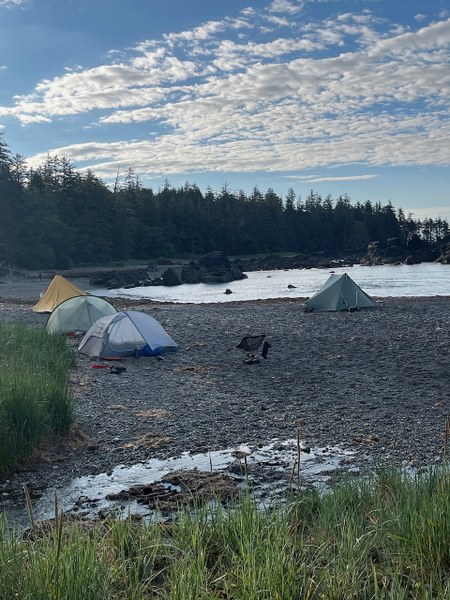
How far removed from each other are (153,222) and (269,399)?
9457 cm

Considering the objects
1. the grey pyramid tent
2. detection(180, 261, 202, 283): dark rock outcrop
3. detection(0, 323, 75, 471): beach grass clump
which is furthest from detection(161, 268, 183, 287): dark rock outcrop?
detection(0, 323, 75, 471): beach grass clump

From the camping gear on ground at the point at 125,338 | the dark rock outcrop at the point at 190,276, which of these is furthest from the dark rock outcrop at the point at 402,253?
the camping gear on ground at the point at 125,338

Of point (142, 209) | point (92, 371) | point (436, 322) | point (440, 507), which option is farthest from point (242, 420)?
Answer: point (142, 209)

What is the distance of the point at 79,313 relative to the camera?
815 inches

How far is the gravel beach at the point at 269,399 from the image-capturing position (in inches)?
341

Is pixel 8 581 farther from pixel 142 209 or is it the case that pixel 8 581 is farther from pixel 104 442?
pixel 142 209

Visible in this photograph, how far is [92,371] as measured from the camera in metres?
14.6

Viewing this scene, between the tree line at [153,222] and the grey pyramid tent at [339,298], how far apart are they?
43392 mm

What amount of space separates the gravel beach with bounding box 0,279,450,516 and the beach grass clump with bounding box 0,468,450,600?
2.24 feet

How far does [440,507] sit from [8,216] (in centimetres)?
6890

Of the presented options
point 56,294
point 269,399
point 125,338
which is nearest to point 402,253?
point 56,294

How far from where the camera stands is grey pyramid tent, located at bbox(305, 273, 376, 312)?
1040 inches

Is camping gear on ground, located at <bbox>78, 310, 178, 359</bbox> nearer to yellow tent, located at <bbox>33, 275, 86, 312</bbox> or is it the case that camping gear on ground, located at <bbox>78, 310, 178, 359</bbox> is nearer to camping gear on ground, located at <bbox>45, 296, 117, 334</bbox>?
camping gear on ground, located at <bbox>45, 296, 117, 334</bbox>

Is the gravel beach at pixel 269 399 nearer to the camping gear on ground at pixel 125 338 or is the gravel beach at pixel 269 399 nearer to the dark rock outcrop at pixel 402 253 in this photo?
the camping gear on ground at pixel 125 338
